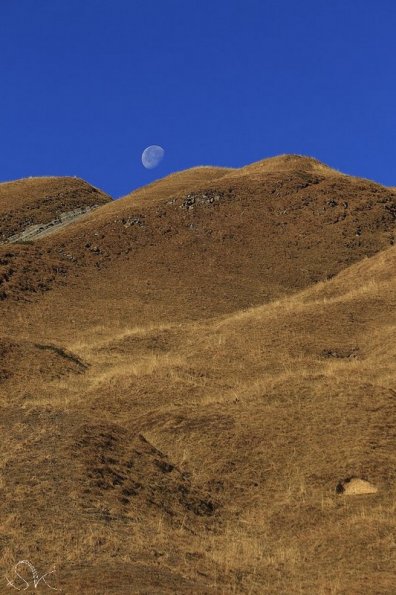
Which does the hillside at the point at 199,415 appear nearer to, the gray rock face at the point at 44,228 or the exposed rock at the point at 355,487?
the exposed rock at the point at 355,487

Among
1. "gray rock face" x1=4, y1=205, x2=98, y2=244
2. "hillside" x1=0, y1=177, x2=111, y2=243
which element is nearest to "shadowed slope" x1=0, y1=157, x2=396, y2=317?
"gray rock face" x1=4, y1=205, x2=98, y2=244

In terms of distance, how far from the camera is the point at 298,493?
1800cm

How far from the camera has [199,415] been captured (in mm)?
22344

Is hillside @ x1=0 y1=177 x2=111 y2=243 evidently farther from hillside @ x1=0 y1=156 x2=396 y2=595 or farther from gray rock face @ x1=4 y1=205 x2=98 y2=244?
hillside @ x1=0 y1=156 x2=396 y2=595

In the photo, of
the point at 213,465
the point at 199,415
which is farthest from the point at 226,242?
the point at 213,465

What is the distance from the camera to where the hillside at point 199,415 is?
13.7 m

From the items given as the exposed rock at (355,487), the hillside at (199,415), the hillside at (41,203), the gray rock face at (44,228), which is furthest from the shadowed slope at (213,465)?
the hillside at (41,203)

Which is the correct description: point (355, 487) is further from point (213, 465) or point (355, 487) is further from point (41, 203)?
point (41, 203)

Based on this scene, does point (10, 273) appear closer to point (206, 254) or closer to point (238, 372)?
point (206, 254)

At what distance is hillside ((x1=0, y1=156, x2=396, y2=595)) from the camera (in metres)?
13.7

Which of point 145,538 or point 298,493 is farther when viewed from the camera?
point 298,493

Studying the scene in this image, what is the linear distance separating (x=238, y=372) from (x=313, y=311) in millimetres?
8090

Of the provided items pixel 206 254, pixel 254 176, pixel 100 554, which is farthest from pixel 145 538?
pixel 254 176

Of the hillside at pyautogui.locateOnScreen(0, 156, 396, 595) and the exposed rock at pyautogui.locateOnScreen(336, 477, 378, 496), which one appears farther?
the exposed rock at pyautogui.locateOnScreen(336, 477, 378, 496)
